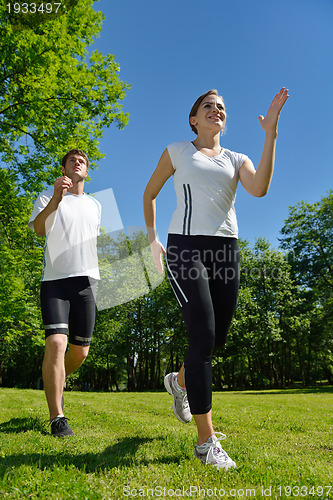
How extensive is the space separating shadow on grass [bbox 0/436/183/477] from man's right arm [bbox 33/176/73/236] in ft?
6.64

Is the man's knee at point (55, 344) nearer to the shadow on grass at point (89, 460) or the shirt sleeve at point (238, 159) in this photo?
the shadow on grass at point (89, 460)

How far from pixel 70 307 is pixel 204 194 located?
1988 millimetres

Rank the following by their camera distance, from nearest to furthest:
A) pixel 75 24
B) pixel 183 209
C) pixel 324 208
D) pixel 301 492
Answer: pixel 301 492
pixel 183 209
pixel 75 24
pixel 324 208

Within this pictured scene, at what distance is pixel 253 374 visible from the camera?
4191 cm

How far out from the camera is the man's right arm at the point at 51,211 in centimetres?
339

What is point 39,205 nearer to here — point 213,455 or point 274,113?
point 274,113

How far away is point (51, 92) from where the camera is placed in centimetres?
1068

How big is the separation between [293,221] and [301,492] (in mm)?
34405

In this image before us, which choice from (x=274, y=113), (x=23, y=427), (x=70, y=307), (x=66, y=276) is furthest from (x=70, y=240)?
(x=274, y=113)

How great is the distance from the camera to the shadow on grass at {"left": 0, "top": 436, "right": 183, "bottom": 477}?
7.90 feet

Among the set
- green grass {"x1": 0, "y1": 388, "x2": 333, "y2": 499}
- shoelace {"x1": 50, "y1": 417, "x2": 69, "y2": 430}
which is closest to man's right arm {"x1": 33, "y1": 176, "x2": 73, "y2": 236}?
shoelace {"x1": 50, "y1": 417, "x2": 69, "y2": 430}

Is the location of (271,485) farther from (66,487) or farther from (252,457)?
(66,487)

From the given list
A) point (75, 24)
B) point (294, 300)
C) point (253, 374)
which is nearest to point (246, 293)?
point (294, 300)

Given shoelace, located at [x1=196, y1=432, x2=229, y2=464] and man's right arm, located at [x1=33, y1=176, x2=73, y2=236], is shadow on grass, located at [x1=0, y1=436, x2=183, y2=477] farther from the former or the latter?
man's right arm, located at [x1=33, y1=176, x2=73, y2=236]
